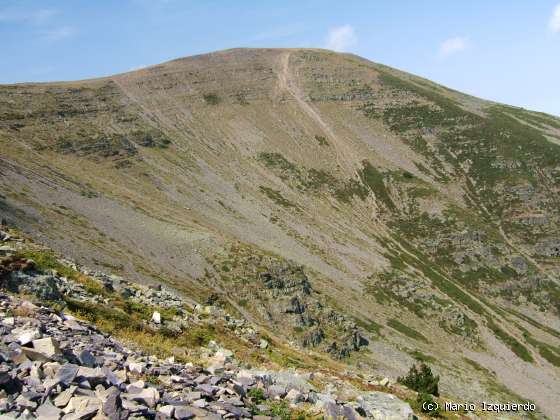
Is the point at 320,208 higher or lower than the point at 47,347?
lower

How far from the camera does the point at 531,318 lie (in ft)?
357

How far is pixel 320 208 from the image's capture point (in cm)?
13375

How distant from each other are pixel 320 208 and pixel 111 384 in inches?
4877

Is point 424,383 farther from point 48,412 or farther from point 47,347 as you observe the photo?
point 48,412

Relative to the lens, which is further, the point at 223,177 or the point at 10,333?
Answer: the point at 223,177

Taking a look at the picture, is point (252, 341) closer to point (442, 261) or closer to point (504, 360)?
point (504, 360)

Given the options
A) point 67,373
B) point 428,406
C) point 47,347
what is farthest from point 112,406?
point 428,406

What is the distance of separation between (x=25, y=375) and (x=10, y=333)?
2.88 meters

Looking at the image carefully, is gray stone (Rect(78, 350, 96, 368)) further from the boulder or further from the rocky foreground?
the boulder

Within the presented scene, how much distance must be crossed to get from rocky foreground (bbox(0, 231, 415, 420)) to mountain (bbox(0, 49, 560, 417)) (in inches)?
901

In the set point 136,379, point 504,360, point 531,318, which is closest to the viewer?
point 136,379

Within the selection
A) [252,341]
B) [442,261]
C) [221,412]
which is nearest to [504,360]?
[442,261]

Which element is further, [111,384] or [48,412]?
[111,384]

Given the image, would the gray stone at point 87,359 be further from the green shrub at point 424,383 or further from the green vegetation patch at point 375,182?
the green vegetation patch at point 375,182
